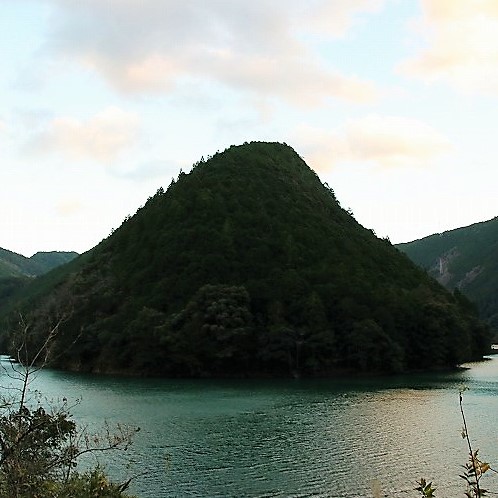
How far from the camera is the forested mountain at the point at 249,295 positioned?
77.8 m

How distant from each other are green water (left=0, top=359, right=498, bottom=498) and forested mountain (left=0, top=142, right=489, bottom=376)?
44.5 feet

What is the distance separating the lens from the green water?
26469 millimetres

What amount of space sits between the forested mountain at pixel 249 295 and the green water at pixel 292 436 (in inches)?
534

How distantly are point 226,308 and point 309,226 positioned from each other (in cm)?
3279

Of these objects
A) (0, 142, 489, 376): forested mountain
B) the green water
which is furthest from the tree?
(0, 142, 489, 376): forested mountain

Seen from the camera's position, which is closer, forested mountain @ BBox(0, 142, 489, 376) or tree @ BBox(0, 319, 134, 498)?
tree @ BBox(0, 319, 134, 498)

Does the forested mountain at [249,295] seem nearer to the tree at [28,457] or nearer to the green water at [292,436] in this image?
the green water at [292,436]

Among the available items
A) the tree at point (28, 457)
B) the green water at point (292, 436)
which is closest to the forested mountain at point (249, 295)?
the green water at point (292, 436)

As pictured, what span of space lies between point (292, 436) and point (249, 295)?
166ft

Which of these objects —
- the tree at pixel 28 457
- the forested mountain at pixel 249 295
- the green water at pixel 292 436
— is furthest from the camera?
the forested mountain at pixel 249 295

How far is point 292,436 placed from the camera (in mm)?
36312

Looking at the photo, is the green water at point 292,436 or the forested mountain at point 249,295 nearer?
the green water at point 292,436

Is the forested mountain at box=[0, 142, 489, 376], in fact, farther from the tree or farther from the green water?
the tree

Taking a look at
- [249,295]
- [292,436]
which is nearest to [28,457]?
[292,436]
